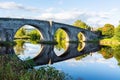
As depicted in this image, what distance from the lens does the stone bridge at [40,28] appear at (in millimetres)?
53312

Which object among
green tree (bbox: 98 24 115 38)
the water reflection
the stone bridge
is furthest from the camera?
green tree (bbox: 98 24 115 38)

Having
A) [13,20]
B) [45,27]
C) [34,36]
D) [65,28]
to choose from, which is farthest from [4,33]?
[34,36]

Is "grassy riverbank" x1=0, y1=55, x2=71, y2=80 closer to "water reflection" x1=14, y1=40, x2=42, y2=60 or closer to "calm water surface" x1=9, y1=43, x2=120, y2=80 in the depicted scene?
"calm water surface" x1=9, y1=43, x2=120, y2=80

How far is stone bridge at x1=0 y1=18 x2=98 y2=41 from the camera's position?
175 ft

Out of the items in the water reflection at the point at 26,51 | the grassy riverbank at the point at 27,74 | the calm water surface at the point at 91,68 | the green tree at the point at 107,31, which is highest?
the grassy riverbank at the point at 27,74

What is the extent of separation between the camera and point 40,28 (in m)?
62.4

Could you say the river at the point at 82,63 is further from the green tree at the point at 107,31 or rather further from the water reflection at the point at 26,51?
the green tree at the point at 107,31

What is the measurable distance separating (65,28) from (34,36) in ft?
49.8

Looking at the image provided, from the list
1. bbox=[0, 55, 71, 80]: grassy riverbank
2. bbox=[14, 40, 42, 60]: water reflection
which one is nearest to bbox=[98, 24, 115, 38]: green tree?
bbox=[14, 40, 42, 60]: water reflection

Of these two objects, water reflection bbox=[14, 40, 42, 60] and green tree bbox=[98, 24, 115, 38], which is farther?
green tree bbox=[98, 24, 115, 38]

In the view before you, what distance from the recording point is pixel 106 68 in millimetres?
24516

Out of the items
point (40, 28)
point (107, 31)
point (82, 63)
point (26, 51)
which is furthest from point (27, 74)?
point (107, 31)

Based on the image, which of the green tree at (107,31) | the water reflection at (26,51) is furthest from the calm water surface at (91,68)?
the green tree at (107,31)

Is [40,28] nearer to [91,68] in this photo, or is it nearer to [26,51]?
[26,51]
